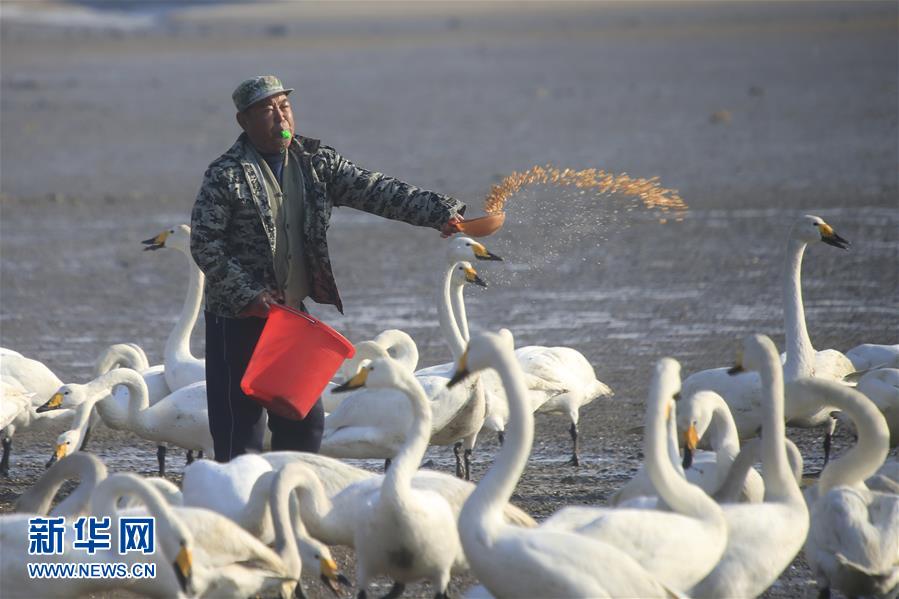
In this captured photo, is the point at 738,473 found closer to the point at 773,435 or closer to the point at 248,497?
the point at 773,435

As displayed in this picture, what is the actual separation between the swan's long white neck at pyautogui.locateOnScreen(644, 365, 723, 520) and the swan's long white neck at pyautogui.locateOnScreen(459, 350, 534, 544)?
0.40 m

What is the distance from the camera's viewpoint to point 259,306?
6.17 m

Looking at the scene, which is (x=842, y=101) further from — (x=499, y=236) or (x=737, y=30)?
(x=737, y=30)

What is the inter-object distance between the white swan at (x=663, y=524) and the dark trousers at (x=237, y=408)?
182cm

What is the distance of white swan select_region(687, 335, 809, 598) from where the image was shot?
504 cm

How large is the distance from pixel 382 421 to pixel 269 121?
5.99ft

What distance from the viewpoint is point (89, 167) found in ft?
68.1

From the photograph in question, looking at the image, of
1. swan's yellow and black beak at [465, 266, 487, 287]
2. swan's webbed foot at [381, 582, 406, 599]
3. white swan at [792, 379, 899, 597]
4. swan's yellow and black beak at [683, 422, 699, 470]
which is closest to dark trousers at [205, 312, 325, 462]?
swan's webbed foot at [381, 582, 406, 599]

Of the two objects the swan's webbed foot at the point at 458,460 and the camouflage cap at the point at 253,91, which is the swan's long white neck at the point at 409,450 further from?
the swan's webbed foot at the point at 458,460

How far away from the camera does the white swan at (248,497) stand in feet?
17.5

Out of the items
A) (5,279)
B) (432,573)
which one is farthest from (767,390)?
(5,279)

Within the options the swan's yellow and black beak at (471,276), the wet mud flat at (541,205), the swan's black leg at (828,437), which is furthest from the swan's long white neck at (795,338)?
the swan's yellow and black beak at (471,276)

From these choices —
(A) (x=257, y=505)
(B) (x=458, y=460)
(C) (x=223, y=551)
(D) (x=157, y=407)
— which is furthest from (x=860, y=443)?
(D) (x=157, y=407)

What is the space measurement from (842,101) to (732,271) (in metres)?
15.0
